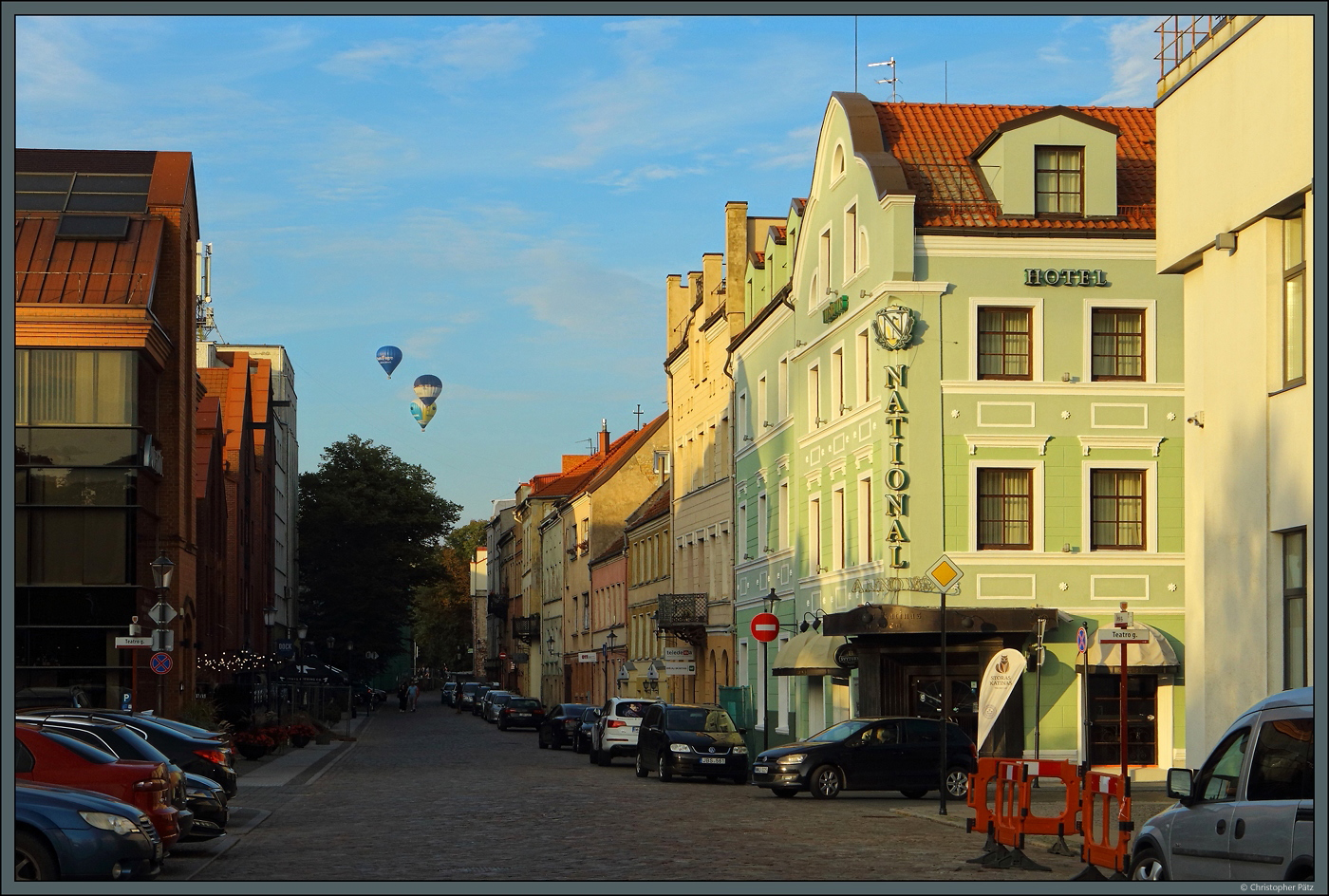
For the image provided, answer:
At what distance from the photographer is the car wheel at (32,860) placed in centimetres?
1298

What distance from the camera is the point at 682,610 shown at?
5434 cm

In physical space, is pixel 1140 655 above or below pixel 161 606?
below

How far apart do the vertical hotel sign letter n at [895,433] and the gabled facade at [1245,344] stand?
10256 mm

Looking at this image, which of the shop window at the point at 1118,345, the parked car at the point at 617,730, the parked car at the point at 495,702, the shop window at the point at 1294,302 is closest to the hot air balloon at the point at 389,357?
the parked car at the point at 495,702

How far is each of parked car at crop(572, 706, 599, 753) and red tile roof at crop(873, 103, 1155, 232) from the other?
2059 centimetres

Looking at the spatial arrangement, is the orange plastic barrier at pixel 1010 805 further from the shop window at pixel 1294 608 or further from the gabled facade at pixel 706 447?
the gabled facade at pixel 706 447

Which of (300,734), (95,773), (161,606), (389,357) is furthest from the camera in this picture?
(389,357)

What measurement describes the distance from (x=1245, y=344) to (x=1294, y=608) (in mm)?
3228

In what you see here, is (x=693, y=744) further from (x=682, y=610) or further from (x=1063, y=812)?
(x=682, y=610)

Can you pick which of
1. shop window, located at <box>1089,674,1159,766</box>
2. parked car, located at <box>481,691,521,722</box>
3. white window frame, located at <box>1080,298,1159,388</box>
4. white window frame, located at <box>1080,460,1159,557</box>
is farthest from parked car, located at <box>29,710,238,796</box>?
parked car, located at <box>481,691,521,722</box>

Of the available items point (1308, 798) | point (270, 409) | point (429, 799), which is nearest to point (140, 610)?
point (429, 799)

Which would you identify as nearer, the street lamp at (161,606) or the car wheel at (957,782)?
the car wheel at (957,782)

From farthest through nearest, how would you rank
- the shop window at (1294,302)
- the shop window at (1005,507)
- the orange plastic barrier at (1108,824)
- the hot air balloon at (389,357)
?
the hot air balloon at (389,357), the shop window at (1005,507), the shop window at (1294,302), the orange plastic barrier at (1108,824)

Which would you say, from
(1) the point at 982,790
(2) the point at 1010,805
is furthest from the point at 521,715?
(2) the point at 1010,805
